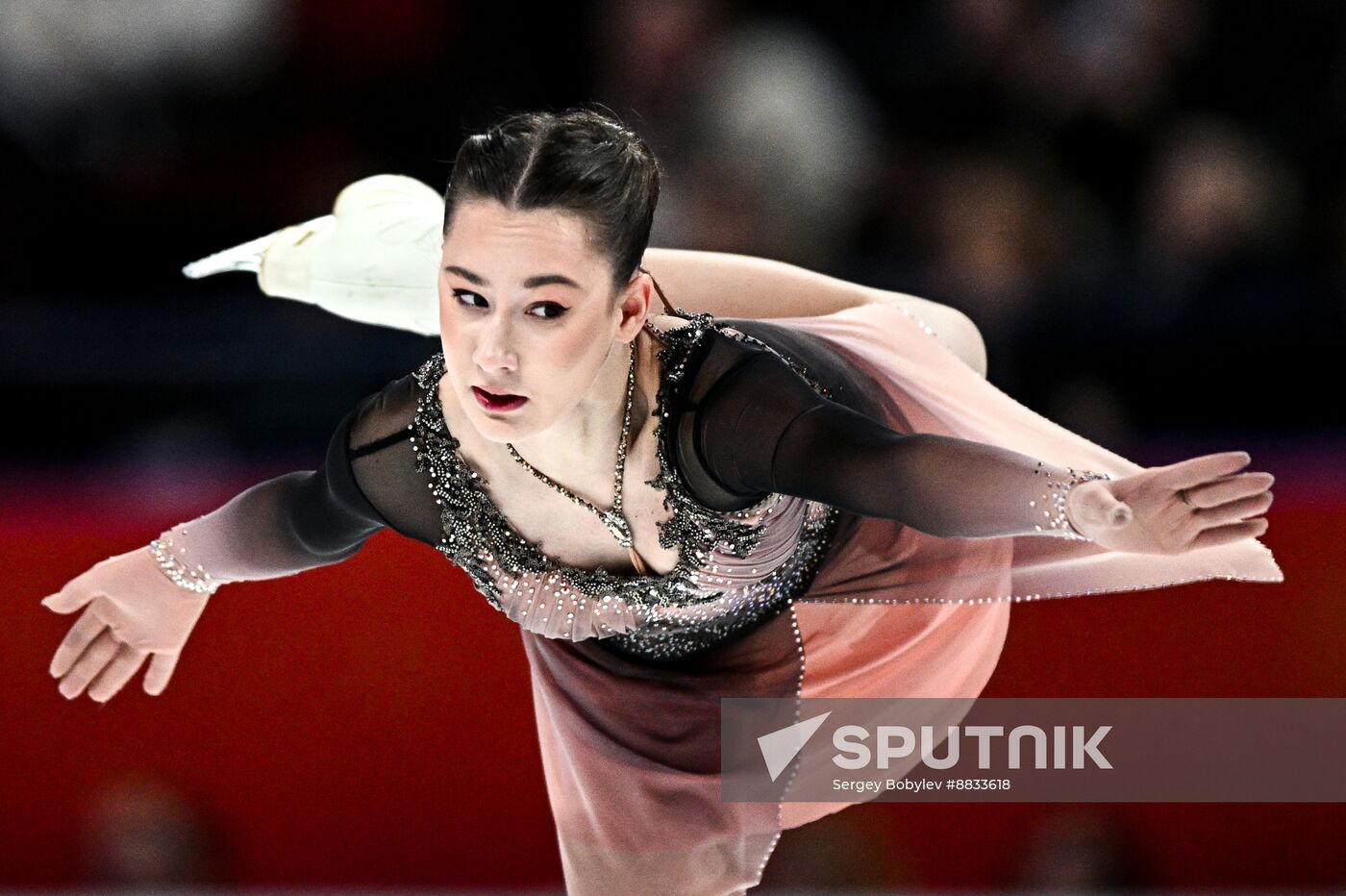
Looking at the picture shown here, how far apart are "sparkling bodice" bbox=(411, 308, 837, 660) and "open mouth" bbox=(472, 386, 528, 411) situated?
197 mm

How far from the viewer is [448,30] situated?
12.1 feet

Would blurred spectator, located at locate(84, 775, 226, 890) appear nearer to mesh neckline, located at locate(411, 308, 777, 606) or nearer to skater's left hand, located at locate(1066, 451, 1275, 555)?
mesh neckline, located at locate(411, 308, 777, 606)

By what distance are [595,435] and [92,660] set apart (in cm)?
78

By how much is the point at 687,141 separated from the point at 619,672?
153 cm

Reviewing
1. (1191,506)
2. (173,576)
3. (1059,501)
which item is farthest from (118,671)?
(1191,506)

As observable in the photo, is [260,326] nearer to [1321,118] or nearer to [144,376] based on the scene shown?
[144,376]

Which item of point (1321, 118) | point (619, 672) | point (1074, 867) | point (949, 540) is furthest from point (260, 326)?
point (1321, 118)

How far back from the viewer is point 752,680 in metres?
2.27

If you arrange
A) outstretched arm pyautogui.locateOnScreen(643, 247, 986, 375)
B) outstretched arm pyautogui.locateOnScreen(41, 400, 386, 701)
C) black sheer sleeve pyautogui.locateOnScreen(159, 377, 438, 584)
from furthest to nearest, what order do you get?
outstretched arm pyautogui.locateOnScreen(643, 247, 986, 375), outstretched arm pyautogui.locateOnScreen(41, 400, 386, 701), black sheer sleeve pyautogui.locateOnScreen(159, 377, 438, 584)

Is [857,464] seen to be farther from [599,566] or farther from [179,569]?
[179,569]

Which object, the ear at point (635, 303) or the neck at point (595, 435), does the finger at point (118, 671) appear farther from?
Answer: the ear at point (635, 303)

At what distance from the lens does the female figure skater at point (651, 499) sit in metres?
1.66

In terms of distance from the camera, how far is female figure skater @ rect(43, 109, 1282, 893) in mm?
1659

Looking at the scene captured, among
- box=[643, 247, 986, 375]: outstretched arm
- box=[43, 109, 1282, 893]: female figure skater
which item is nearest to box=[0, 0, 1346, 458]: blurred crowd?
box=[643, 247, 986, 375]: outstretched arm
